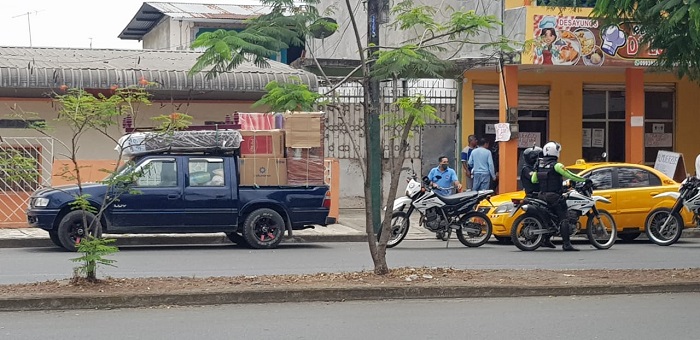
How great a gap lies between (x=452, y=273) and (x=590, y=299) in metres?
1.74

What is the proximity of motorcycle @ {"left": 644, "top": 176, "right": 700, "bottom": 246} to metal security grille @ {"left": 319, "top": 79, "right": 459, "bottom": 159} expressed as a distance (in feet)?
22.6

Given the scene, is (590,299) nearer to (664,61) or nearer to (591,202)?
(664,61)

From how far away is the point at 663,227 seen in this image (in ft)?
58.7

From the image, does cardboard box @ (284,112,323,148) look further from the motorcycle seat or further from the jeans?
the jeans

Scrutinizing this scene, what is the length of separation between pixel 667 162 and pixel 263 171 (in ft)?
38.0

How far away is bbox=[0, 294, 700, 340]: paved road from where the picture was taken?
8609 millimetres

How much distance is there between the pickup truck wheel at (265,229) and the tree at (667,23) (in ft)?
22.2

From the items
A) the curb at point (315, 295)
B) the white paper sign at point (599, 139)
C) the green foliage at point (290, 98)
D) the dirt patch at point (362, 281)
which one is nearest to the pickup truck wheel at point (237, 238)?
the dirt patch at point (362, 281)

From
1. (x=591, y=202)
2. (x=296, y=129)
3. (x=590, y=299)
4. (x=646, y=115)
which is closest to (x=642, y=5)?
(x=590, y=299)

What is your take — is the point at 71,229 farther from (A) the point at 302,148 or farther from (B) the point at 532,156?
(B) the point at 532,156

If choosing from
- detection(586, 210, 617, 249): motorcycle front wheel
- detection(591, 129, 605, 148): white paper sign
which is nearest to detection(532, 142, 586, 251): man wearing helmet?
detection(586, 210, 617, 249): motorcycle front wheel

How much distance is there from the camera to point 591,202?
1661 centimetres

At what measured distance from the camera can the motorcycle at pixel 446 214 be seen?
54.9 feet

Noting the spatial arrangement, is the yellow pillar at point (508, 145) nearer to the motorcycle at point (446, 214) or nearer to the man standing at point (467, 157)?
the man standing at point (467, 157)
